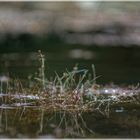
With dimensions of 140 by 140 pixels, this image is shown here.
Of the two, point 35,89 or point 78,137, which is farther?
point 35,89

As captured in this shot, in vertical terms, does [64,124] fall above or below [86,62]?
below

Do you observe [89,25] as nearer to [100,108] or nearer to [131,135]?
[100,108]

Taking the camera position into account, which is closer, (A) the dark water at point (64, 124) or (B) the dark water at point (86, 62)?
(A) the dark water at point (64, 124)

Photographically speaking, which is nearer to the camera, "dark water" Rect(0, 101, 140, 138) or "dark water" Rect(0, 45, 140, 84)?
"dark water" Rect(0, 101, 140, 138)

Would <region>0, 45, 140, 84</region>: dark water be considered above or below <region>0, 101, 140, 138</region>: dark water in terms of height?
above

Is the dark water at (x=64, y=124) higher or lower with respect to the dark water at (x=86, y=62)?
lower

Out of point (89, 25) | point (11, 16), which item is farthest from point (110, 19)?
point (11, 16)

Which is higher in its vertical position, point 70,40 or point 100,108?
point 70,40

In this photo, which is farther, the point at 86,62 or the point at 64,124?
the point at 86,62
